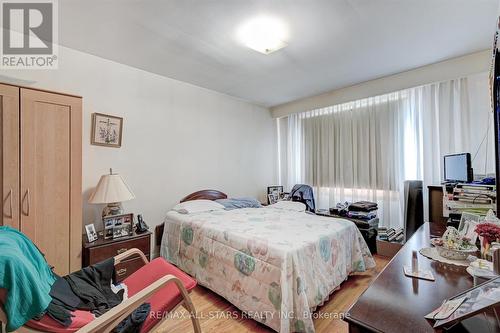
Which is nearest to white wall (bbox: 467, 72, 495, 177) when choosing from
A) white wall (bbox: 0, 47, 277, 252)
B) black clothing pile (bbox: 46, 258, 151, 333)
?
white wall (bbox: 0, 47, 277, 252)

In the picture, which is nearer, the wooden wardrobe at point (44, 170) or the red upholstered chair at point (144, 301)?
the red upholstered chair at point (144, 301)

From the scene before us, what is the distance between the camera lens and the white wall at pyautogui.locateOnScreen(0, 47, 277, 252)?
8.35ft

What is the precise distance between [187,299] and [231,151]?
2825mm

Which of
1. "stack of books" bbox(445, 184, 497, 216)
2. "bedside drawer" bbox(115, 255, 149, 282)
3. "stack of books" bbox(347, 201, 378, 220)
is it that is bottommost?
"bedside drawer" bbox(115, 255, 149, 282)

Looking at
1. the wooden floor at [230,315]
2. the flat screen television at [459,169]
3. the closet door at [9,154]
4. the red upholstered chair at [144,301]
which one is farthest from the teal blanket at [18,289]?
the flat screen television at [459,169]

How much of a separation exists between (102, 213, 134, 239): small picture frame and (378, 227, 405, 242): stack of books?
10.7 feet

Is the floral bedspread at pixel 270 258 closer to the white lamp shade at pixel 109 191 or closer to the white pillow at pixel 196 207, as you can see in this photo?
the white pillow at pixel 196 207

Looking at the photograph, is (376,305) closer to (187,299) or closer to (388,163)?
(187,299)

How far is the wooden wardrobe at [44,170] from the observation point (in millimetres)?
1772

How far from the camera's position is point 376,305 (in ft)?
2.76

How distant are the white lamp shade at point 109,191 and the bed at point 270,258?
2.28 feet

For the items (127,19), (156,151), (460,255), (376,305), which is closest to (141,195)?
(156,151)

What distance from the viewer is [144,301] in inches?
51.7

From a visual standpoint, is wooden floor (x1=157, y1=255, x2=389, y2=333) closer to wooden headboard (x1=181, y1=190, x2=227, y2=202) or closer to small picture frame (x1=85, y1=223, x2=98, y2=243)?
small picture frame (x1=85, y1=223, x2=98, y2=243)
